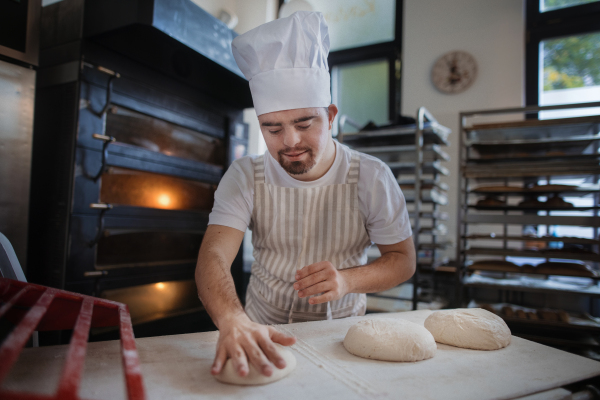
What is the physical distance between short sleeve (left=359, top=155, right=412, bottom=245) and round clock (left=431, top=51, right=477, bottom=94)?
280 cm

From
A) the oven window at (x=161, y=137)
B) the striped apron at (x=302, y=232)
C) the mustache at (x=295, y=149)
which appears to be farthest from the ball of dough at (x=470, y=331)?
the oven window at (x=161, y=137)

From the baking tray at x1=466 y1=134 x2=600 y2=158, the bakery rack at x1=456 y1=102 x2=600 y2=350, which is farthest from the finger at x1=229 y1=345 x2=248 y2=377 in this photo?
the baking tray at x1=466 y1=134 x2=600 y2=158

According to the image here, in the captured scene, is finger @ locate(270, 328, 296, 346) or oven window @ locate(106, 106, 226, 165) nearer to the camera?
finger @ locate(270, 328, 296, 346)

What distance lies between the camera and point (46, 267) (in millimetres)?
1722

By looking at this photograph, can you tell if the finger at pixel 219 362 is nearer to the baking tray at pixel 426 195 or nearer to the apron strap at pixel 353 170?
the apron strap at pixel 353 170

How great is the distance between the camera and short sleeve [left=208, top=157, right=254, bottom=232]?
4.31ft

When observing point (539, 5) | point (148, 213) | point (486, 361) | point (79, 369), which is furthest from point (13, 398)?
point (539, 5)

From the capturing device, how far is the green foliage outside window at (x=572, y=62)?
337 cm

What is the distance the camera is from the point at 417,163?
2.80 meters

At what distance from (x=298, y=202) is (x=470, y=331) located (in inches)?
27.0

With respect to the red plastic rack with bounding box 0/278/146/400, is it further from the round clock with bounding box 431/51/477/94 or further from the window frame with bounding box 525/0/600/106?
the window frame with bounding box 525/0/600/106

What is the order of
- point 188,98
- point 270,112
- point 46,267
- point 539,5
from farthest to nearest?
point 539,5
point 188,98
point 46,267
point 270,112

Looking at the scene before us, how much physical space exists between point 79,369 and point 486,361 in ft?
2.87

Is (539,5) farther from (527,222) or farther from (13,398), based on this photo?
(13,398)
